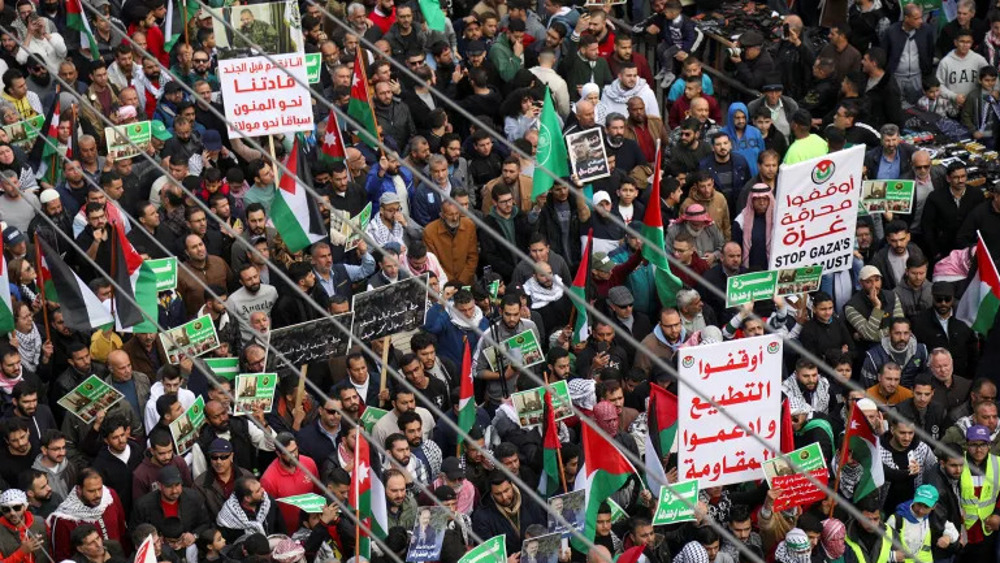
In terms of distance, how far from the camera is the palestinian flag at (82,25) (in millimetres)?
22562

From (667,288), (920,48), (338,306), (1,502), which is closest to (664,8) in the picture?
(920,48)

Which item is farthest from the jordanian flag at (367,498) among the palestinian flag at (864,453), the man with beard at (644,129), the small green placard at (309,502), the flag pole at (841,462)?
the man with beard at (644,129)

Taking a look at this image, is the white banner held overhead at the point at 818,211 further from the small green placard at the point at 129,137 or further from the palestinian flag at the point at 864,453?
the small green placard at the point at 129,137

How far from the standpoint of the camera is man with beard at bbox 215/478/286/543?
1656cm

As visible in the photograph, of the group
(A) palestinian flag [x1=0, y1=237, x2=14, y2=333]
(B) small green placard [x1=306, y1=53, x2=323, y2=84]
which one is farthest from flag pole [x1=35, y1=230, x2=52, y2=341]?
(B) small green placard [x1=306, y1=53, x2=323, y2=84]

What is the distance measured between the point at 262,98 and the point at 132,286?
9.10ft

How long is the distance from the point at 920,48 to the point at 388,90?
5210 mm

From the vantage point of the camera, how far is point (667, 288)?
1934cm

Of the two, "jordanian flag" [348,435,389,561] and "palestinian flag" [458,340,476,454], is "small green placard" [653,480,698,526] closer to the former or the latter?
"palestinian flag" [458,340,476,454]

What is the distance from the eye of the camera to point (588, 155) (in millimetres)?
20359

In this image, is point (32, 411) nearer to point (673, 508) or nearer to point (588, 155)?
point (673, 508)

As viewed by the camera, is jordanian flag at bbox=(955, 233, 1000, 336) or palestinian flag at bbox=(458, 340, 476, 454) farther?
jordanian flag at bbox=(955, 233, 1000, 336)

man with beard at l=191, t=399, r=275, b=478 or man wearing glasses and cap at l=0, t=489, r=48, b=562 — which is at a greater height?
man wearing glasses and cap at l=0, t=489, r=48, b=562

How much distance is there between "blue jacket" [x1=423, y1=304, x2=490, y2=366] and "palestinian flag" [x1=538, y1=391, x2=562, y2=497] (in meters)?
1.81
